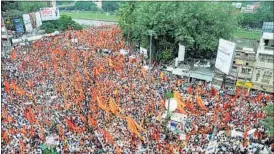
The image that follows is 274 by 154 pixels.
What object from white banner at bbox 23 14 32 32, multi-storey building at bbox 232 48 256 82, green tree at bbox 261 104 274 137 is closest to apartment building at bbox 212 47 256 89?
multi-storey building at bbox 232 48 256 82

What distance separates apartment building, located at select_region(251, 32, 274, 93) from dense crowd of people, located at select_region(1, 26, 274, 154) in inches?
68.4

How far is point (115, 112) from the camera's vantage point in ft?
65.1

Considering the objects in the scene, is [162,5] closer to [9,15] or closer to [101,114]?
[101,114]

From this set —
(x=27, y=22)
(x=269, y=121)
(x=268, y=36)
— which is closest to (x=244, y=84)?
(x=268, y=36)

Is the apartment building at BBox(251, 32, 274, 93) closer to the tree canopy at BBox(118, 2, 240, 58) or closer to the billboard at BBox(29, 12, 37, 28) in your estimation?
the tree canopy at BBox(118, 2, 240, 58)

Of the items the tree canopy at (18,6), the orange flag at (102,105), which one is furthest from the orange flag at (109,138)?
the tree canopy at (18,6)

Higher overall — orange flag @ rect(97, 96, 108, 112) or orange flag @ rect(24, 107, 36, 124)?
orange flag @ rect(97, 96, 108, 112)

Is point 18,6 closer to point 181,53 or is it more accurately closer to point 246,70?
point 181,53

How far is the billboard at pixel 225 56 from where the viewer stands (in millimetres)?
21953

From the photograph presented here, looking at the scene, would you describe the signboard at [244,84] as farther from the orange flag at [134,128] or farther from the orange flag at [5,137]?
the orange flag at [5,137]

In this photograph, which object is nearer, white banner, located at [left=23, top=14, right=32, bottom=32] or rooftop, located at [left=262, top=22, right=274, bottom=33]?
rooftop, located at [left=262, top=22, right=274, bottom=33]

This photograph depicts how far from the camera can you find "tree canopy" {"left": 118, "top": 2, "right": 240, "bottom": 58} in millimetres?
29094

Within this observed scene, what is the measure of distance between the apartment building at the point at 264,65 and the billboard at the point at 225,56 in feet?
8.42

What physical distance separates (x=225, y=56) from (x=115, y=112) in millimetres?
9012
